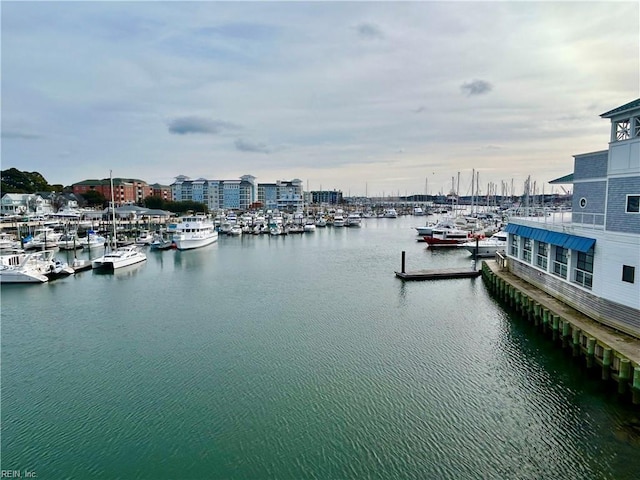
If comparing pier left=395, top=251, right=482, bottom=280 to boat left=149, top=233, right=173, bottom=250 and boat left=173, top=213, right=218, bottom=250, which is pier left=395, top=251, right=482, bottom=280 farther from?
boat left=149, top=233, right=173, bottom=250

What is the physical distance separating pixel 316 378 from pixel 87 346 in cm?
1061

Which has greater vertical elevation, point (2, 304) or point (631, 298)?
point (631, 298)

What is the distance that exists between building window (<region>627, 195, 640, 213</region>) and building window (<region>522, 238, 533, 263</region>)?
9.63m

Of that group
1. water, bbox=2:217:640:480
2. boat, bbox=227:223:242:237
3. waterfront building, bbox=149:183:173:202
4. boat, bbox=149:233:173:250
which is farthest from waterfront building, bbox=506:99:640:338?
waterfront building, bbox=149:183:173:202

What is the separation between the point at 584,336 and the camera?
14.6 meters

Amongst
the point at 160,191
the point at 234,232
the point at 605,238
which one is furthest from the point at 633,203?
the point at 160,191

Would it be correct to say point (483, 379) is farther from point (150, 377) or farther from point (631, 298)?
point (150, 377)

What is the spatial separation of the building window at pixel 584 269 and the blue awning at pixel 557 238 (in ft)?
1.07

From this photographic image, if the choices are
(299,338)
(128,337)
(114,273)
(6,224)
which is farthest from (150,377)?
(6,224)

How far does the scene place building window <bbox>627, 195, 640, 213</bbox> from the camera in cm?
1365

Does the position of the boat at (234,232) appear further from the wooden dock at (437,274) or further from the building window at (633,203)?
the building window at (633,203)

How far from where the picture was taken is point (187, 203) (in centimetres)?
10156

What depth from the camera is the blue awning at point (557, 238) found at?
16188 millimetres

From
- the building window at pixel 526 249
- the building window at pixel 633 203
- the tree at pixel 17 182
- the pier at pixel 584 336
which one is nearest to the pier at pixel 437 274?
the building window at pixel 526 249
